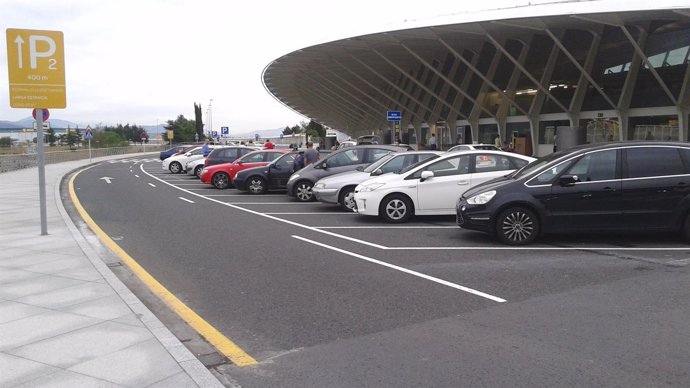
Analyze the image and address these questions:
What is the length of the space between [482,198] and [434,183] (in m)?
2.33

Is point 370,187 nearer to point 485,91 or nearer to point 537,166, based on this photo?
point 537,166

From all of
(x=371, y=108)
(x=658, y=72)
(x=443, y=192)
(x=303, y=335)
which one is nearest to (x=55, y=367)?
(x=303, y=335)

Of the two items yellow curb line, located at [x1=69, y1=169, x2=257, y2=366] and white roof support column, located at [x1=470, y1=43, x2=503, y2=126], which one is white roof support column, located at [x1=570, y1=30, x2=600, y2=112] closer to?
white roof support column, located at [x1=470, y1=43, x2=503, y2=126]

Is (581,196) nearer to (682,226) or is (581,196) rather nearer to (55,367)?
(682,226)

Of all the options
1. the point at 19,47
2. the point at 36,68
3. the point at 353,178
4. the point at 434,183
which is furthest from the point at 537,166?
the point at 19,47

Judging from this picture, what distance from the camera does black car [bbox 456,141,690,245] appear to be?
29.1 ft

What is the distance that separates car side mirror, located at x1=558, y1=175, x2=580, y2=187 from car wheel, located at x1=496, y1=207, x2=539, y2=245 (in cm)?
64

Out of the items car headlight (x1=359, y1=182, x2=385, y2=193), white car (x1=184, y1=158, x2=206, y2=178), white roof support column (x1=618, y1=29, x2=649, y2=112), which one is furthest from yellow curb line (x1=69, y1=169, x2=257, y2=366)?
white roof support column (x1=618, y1=29, x2=649, y2=112)

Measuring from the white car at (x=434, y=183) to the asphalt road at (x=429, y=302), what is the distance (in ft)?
1.67

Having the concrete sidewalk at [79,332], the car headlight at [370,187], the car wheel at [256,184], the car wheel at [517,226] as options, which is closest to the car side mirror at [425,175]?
the car headlight at [370,187]

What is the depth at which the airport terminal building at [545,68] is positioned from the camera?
80.4 feet

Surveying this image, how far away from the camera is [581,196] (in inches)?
352

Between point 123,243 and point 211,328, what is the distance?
17.2 ft

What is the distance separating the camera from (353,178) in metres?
14.0
